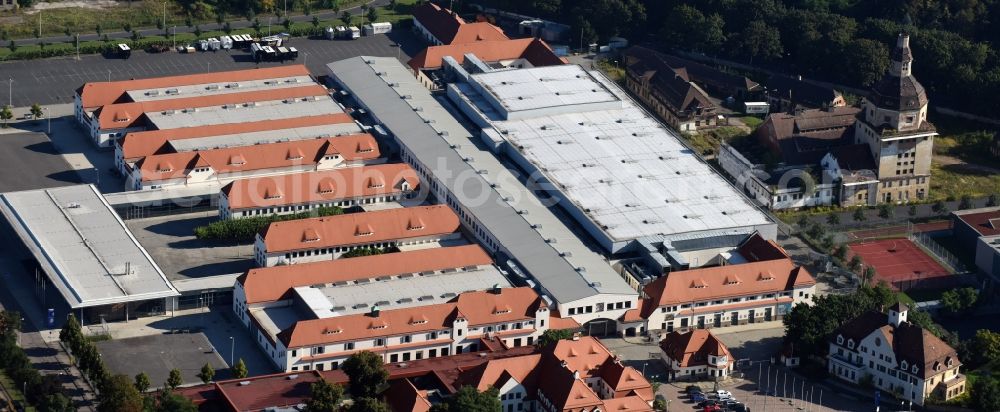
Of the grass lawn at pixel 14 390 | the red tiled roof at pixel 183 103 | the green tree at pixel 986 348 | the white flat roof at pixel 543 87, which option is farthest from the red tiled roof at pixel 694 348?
the red tiled roof at pixel 183 103

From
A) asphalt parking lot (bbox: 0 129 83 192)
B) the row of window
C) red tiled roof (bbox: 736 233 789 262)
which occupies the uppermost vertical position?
red tiled roof (bbox: 736 233 789 262)

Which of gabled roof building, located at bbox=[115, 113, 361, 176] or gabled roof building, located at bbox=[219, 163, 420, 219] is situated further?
gabled roof building, located at bbox=[115, 113, 361, 176]

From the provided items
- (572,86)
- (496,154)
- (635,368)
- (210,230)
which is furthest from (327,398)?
(572,86)

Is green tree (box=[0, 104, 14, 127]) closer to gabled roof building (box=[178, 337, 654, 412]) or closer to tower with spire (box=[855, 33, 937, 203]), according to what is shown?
gabled roof building (box=[178, 337, 654, 412])

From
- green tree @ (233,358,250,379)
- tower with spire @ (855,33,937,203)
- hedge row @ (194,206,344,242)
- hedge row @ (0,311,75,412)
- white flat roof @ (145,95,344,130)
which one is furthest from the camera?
white flat roof @ (145,95,344,130)

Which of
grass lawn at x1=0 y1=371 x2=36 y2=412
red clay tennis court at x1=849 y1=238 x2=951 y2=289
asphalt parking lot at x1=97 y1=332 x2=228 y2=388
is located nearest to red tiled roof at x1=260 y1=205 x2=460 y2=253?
asphalt parking lot at x1=97 y1=332 x2=228 y2=388

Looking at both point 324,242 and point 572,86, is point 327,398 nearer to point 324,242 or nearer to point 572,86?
point 324,242

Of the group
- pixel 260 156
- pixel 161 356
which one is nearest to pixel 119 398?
pixel 161 356
